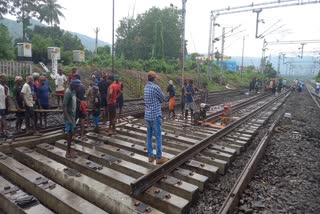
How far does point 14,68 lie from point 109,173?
1256 cm

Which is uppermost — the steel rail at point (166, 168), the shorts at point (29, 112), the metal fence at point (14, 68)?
the metal fence at point (14, 68)

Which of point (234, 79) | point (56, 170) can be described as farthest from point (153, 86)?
point (234, 79)

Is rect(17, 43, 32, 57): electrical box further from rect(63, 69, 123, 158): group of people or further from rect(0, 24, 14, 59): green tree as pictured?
rect(63, 69, 123, 158): group of people

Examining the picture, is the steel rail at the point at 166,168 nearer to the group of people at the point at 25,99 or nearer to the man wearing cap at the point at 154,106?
the man wearing cap at the point at 154,106

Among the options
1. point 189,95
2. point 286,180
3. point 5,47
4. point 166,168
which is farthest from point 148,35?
point 166,168

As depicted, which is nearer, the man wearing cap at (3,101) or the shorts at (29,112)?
the man wearing cap at (3,101)

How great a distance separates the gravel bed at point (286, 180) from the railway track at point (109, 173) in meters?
0.81

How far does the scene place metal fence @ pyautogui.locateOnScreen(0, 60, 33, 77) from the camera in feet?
47.5

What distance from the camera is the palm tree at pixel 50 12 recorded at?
1956 inches

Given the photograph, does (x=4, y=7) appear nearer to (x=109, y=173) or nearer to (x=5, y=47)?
(x=5, y=47)

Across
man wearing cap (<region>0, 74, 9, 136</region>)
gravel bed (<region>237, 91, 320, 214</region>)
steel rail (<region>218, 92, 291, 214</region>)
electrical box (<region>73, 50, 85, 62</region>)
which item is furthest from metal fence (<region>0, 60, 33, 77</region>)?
steel rail (<region>218, 92, 291, 214</region>)

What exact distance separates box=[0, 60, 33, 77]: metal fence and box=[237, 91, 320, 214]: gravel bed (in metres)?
13.5

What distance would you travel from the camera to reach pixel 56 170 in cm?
520

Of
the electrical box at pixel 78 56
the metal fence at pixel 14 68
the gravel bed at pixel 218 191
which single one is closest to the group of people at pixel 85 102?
the gravel bed at pixel 218 191
